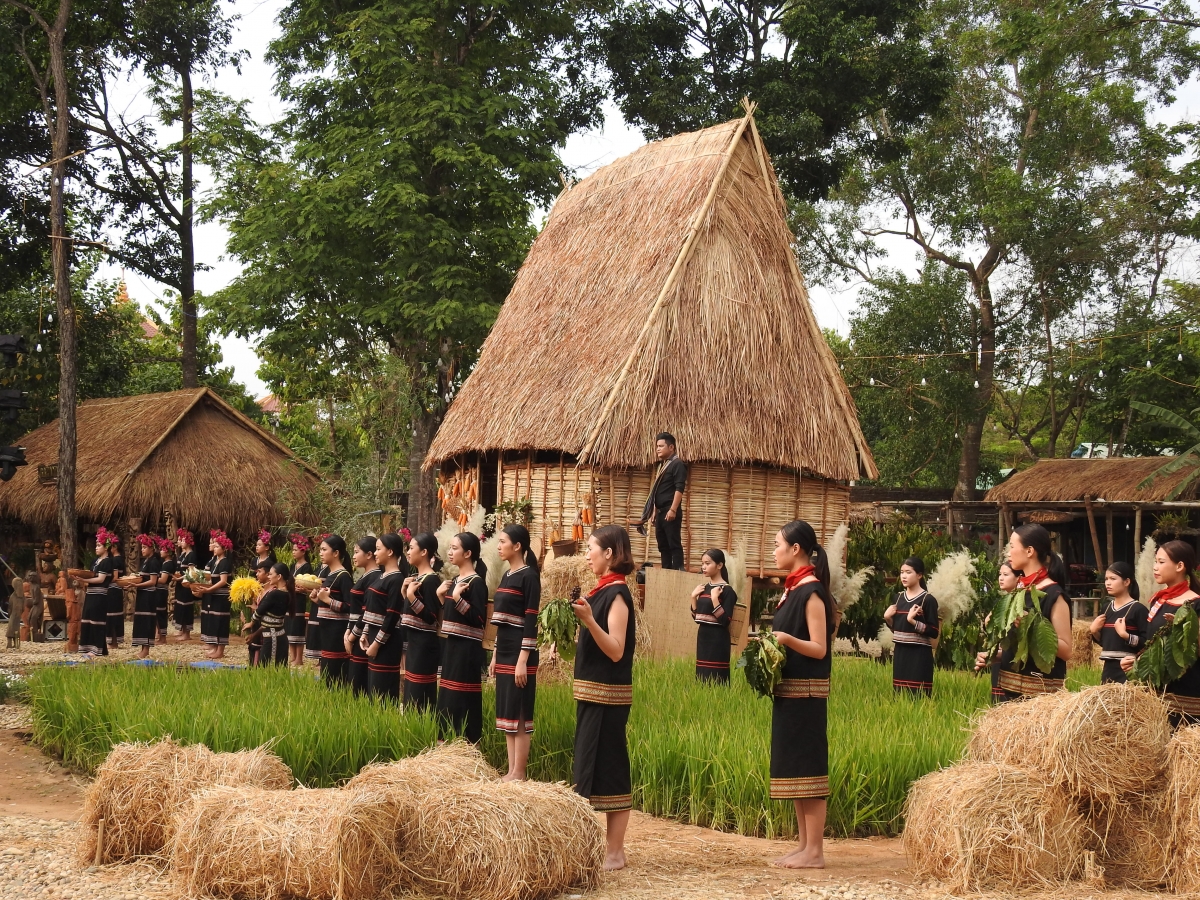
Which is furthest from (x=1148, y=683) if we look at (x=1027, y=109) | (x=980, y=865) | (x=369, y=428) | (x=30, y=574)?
(x=1027, y=109)

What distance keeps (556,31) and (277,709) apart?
716 inches

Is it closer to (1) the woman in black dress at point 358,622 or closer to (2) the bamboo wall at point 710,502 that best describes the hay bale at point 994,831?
(1) the woman in black dress at point 358,622

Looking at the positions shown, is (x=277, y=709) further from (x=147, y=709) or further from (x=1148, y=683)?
(x=1148, y=683)

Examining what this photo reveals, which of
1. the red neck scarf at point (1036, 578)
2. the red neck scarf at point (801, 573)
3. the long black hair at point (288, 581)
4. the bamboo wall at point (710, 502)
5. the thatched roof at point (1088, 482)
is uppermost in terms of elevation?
the thatched roof at point (1088, 482)

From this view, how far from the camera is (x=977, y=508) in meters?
25.1

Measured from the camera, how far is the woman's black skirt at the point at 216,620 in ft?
46.9

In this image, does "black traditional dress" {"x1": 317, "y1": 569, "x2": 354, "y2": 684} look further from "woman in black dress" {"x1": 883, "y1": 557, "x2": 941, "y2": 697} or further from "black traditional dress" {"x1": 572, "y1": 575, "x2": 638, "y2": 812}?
"woman in black dress" {"x1": 883, "y1": 557, "x2": 941, "y2": 697}

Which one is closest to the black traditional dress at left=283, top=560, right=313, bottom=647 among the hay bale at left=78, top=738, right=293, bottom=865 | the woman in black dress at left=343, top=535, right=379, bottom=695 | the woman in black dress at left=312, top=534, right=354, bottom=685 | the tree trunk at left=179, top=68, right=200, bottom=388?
the woman in black dress at left=312, top=534, right=354, bottom=685

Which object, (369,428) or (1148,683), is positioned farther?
(369,428)

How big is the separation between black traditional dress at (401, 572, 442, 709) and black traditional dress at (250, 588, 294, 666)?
12.7ft

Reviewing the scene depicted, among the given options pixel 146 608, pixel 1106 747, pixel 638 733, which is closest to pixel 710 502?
pixel 638 733

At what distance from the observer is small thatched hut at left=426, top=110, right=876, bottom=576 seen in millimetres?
13391

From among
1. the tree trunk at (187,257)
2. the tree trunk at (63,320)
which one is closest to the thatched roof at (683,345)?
the tree trunk at (63,320)

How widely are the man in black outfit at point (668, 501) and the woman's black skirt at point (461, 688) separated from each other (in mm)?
4495
